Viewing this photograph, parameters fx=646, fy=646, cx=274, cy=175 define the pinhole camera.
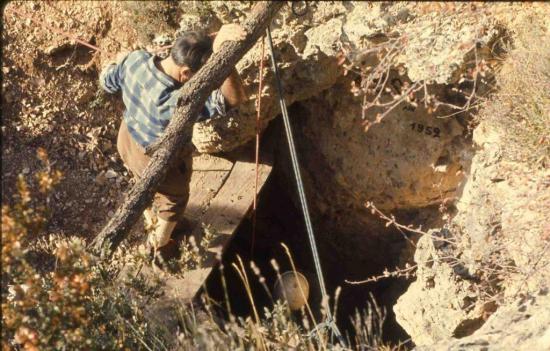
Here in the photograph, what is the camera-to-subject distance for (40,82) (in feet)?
16.7

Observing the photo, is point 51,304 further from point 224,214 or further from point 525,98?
point 525,98

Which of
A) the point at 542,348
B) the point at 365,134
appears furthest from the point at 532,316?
the point at 365,134

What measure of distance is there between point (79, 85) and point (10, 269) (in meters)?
2.56

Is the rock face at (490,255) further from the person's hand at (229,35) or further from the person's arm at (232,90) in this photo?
the person's hand at (229,35)

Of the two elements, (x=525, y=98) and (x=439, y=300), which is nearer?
(x=525, y=98)

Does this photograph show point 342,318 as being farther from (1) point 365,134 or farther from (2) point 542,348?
(2) point 542,348

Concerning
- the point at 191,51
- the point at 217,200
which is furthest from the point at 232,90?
the point at 217,200

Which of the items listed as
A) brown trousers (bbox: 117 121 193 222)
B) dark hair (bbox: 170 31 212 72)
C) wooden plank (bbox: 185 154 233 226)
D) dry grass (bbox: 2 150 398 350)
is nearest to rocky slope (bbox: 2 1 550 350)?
wooden plank (bbox: 185 154 233 226)

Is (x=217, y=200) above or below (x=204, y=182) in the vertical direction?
below

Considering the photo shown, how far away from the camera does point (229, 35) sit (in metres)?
3.73

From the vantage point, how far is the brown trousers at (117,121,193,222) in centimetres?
436

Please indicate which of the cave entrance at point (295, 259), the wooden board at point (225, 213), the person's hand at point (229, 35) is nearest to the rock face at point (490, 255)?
the cave entrance at point (295, 259)

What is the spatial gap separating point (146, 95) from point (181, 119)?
381 millimetres

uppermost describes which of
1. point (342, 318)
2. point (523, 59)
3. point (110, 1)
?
point (110, 1)
